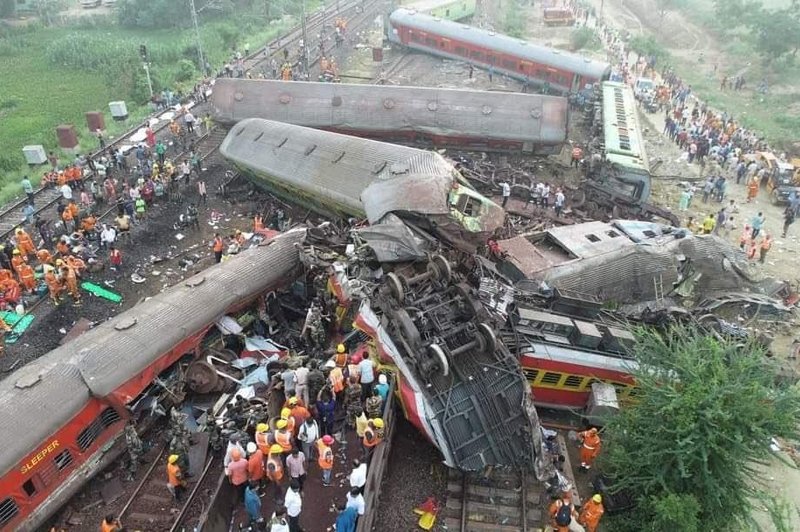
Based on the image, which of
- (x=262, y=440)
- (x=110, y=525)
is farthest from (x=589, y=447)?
(x=110, y=525)

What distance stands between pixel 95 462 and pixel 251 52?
3227cm

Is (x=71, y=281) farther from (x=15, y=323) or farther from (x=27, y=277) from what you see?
(x=15, y=323)

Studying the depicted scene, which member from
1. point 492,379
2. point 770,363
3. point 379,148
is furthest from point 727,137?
point 492,379

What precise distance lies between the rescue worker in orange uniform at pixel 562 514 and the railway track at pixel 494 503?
224mm

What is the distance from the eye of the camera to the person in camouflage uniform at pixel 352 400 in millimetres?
10711

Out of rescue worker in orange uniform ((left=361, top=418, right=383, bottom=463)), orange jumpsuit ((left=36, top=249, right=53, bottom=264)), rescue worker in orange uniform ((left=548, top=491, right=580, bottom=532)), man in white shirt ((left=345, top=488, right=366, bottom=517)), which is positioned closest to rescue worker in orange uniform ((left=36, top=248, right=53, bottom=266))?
orange jumpsuit ((left=36, top=249, right=53, bottom=264))

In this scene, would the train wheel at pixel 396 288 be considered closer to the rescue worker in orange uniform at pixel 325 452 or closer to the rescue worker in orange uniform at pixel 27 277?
the rescue worker in orange uniform at pixel 325 452

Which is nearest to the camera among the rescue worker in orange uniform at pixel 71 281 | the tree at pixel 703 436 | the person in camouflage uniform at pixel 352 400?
the tree at pixel 703 436

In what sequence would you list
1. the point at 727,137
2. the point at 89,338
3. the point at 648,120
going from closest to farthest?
the point at 89,338 → the point at 727,137 → the point at 648,120

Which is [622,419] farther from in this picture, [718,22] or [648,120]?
[718,22]

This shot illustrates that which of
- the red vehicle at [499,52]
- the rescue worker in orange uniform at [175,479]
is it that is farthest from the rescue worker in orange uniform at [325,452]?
the red vehicle at [499,52]

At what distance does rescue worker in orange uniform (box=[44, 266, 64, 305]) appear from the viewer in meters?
14.7

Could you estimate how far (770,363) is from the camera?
10070 millimetres

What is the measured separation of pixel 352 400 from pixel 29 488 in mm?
5493
